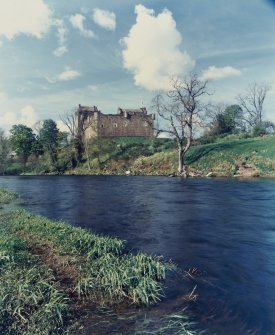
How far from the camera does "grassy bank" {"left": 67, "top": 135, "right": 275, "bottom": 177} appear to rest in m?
45.2

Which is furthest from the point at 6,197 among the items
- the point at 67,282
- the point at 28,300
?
the point at 28,300

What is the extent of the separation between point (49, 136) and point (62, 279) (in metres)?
86.1

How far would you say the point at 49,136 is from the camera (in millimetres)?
91750

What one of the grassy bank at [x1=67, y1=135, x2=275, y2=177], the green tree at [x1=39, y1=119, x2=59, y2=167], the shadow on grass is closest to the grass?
the grassy bank at [x1=67, y1=135, x2=275, y2=177]

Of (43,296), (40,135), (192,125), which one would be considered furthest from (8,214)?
(40,135)

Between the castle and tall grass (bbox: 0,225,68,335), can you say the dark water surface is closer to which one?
tall grass (bbox: 0,225,68,335)

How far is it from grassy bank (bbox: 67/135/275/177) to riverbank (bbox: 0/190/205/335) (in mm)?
35858

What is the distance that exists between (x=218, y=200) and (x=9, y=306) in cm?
1936

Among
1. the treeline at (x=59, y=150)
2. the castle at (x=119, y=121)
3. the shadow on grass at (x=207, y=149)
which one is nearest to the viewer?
the shadow on grass at (x=207, y=149)

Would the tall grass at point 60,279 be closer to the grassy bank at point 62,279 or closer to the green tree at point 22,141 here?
the grassy bank at point 62,279

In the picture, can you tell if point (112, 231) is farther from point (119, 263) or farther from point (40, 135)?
point (40, 135)

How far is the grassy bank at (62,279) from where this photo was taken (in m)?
Result: 6.98

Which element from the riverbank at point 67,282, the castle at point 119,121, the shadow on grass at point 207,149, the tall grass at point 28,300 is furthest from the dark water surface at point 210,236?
the castle at point 119,121

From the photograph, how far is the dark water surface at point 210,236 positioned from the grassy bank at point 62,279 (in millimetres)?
990
